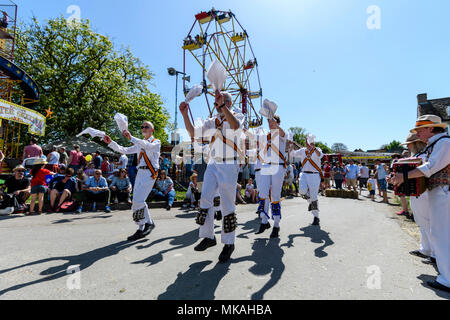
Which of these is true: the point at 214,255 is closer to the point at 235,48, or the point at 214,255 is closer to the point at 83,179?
the point at 83,179

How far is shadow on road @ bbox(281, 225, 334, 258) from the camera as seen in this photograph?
3.67m

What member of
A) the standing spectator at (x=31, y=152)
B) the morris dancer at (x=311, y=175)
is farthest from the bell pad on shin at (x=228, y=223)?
the standing spectator at (x=31, y=152)

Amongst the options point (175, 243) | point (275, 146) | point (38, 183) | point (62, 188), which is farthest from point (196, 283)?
point (62, 188)

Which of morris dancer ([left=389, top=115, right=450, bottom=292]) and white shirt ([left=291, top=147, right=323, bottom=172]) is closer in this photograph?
morris dancer ([left=389, top=115, right=450, bottom=292])

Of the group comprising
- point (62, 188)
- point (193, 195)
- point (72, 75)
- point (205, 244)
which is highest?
point (72, 75)

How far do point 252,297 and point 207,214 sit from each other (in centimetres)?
133

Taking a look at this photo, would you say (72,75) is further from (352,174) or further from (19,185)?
(352,174)

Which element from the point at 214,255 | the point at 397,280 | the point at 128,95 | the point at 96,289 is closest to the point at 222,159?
the point at 214,255

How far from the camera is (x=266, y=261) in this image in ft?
10.5

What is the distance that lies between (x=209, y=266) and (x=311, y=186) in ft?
12.1

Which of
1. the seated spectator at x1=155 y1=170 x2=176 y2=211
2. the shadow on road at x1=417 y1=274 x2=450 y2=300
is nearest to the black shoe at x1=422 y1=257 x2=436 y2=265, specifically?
the shadow on road at x1=417 y1=274 x2=450 y2=300

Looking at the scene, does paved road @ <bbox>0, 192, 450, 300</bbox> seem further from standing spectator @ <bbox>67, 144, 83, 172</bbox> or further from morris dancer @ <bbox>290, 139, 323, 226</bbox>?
standing spectator @ <bbox>67, 144, 83, 172</bbox>

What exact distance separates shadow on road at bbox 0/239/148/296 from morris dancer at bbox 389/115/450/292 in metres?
3.97

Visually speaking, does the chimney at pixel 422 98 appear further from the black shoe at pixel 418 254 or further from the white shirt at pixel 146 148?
the white shirt at pixel 146 148
